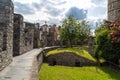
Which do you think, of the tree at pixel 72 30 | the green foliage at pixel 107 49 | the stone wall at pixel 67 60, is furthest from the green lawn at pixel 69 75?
the tree at pixel 72 30

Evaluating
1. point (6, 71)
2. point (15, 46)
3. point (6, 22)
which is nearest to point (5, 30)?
point (6, 22)

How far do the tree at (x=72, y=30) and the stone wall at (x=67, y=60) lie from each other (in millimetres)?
25708

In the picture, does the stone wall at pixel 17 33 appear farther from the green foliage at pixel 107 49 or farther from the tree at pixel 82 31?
the tree at pixel 82 31

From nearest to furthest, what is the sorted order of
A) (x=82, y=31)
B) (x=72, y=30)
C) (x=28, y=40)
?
(x=28, y=40) < (x=72, y=30) < (x=82, y=31)

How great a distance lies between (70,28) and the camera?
2616 inches

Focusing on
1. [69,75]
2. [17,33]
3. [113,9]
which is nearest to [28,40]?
[69,75]

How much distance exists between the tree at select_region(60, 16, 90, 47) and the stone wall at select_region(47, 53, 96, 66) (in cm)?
2571

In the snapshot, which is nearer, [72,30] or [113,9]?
[72,30]

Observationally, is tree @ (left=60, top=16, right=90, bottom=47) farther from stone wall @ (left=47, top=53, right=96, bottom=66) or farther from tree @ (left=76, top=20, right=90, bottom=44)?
→ stone wall @ (left=47, top=53, right=96, bottom=66)

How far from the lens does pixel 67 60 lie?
1554 inches

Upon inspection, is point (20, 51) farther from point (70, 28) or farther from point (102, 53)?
point (70, 28)

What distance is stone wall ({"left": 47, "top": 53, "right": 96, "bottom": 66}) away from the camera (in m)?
39.2

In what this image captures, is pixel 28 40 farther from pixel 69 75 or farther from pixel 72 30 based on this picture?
pixel 72 30

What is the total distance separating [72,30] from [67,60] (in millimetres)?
27554
